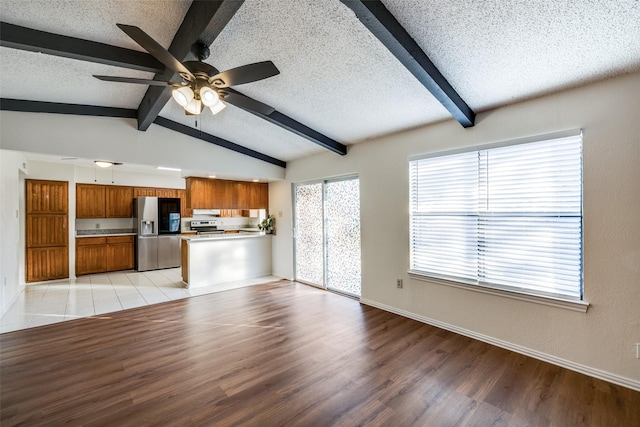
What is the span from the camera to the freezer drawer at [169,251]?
6.81m

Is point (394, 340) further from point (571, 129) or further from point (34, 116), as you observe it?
point (34, 116)

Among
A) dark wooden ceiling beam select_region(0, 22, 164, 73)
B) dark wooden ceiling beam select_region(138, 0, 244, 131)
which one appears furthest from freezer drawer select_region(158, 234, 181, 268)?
dark wooden ceiling beam select_region(0, 22, 164, 73)

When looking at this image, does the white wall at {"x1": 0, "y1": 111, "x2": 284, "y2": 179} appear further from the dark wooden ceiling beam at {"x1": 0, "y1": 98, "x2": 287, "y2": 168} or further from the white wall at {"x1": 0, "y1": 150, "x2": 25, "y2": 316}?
the white wall at {"x1": 0, "y1": 150, "x2": 25, "y2": 316}

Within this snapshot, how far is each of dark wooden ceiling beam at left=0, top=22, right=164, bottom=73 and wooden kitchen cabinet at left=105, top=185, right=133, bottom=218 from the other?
518cm

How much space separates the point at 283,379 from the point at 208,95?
7.79 ft

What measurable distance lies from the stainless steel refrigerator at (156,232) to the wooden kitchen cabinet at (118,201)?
0.17m

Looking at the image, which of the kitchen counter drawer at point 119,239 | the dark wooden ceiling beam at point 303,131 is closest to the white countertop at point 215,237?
the kitchen counter drawer at point 119,239

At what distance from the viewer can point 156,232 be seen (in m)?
6.79

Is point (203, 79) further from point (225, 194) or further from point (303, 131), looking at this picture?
point (225, 194)

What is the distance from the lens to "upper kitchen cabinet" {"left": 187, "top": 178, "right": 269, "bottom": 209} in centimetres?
552

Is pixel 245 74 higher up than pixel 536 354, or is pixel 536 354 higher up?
pixel 245 74

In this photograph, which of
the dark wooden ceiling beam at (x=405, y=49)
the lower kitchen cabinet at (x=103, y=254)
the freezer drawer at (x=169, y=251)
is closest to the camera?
the dark wooden ceiling beam at (x=405, y=49)

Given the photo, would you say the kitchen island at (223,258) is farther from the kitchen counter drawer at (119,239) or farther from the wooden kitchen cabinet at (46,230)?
the wooden kitchen cabinet at (46,230)

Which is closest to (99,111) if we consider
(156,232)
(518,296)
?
(156,232)
